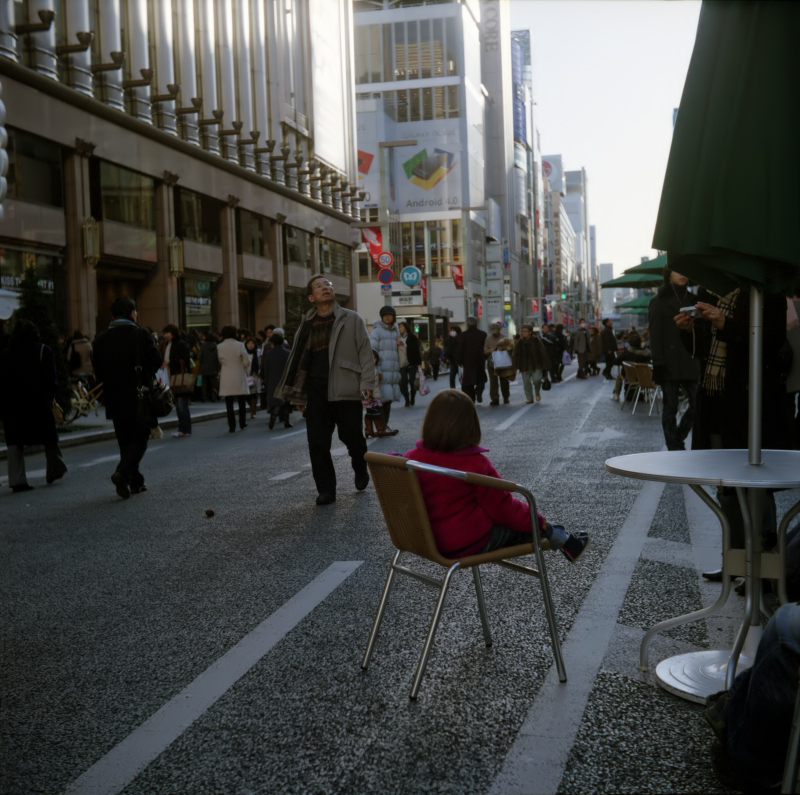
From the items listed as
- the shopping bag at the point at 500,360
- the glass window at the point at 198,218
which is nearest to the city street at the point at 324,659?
the shopping bag at the point at 500,360

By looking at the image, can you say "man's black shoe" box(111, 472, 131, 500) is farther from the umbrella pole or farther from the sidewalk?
the umbrella pole

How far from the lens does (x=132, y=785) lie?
3215mm

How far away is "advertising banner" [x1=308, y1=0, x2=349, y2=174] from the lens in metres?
49.8

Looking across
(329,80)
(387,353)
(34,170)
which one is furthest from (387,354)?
(329,80)

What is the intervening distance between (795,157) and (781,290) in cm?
51

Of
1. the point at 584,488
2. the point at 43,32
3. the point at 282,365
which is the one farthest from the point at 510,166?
the point at 584,488

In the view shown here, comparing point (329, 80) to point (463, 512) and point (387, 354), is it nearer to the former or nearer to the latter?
point (387, 354)

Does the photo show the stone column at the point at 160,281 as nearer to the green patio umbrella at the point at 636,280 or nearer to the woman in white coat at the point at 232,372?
the green patio umbrella at the point at 636,280

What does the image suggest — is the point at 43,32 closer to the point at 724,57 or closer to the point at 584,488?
the point at 584,488

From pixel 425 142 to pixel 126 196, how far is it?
5544cm

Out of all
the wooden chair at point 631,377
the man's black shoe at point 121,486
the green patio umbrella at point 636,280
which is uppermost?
the green patio umbrella at point 636,280

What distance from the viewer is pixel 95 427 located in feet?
62.3

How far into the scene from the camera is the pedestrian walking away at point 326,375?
8953 mm

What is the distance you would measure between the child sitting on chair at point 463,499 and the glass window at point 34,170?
76.0 feet
